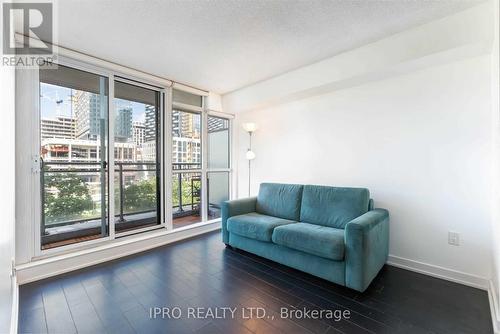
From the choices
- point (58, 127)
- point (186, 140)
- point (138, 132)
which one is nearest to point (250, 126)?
point (186, 140)

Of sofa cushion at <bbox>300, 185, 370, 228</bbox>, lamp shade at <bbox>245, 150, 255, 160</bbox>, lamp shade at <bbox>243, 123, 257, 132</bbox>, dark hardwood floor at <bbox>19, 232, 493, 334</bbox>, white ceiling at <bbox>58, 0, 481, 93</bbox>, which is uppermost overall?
white ceiling at <bbox>58, 0, 481, 93</bbox>

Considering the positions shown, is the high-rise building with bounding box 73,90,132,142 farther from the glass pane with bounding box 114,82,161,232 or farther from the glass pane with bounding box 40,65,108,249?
the glass pane with bounding box 114,82,161,232

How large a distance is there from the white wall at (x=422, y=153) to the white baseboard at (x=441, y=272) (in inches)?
1.8

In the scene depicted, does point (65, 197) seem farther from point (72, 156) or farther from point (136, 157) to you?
point (136, 157)

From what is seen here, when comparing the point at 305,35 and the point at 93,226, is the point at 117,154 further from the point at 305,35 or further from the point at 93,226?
the point at 305,35

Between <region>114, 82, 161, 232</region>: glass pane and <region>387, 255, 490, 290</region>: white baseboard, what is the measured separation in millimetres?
3283

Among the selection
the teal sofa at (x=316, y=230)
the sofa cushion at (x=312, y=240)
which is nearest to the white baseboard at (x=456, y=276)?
the teal sofa at (x=316, y=230)

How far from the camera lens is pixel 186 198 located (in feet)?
14.3

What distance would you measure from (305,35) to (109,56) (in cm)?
228

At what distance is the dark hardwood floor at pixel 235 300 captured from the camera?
1.69 meters

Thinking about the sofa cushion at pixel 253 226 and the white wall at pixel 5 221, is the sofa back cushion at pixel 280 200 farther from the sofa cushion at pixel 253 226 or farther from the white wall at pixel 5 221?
the white wall at pixel 5 221

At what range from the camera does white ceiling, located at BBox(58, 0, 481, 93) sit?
6.26 ft

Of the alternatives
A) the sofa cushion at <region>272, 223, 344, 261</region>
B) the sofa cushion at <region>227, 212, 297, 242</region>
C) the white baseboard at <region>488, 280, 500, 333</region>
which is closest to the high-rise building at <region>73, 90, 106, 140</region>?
the sofa cushion at <region>227, 212, 297, 242</region>

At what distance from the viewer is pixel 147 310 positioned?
1.88 metres
